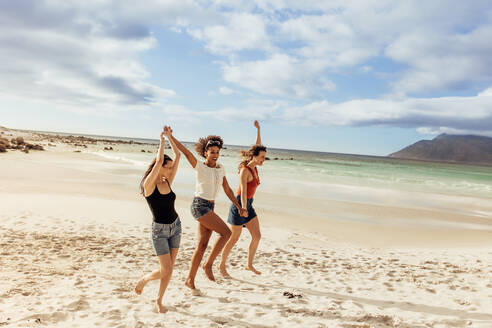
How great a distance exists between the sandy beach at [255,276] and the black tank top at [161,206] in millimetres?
1181

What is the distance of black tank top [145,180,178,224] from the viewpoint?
383 cm

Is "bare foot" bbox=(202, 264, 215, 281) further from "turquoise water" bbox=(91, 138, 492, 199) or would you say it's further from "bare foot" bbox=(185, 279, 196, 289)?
"turquoise water" bbox=(91, 138, 492, 199)

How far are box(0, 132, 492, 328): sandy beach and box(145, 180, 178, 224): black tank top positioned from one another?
1181 mm

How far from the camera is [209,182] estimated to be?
4.61 metres

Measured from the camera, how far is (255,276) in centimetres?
556

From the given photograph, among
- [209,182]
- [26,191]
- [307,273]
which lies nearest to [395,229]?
[307,273]

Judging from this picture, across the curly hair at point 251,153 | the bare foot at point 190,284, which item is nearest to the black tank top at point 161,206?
the bare foot at point 190,284

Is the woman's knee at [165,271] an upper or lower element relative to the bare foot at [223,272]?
upper

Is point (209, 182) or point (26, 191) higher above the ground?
point (209, 182)

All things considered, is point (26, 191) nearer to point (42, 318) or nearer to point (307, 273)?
point (42, 318)

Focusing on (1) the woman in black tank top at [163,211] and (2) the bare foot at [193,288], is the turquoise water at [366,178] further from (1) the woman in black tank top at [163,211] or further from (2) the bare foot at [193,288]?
(1) the woman in black tank top at [163,211]

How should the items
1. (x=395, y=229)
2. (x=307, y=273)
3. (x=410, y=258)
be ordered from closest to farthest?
(x=307, y=273) → (x=410, y=258) → (x=395, y=229)

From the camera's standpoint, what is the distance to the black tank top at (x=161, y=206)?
383cm

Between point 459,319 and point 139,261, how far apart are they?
16.5 ft
